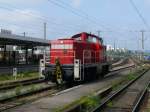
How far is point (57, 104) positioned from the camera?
14.5 meters

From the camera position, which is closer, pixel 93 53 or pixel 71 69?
pixel 71 69

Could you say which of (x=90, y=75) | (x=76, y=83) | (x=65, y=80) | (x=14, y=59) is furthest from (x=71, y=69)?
(x=14, y=59)

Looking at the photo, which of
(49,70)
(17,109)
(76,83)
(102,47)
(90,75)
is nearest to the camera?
(17,109)

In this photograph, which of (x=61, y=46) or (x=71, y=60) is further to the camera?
(x=61, y=46)

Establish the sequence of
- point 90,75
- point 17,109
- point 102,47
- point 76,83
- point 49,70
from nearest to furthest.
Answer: point 17,109, point 49,70, point 76,83, point 90,75, point 102,47

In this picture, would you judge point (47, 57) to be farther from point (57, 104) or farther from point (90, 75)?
point (57, 104)

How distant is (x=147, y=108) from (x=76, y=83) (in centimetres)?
971

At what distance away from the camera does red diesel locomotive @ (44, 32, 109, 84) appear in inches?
867

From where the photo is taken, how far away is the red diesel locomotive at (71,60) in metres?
22.0

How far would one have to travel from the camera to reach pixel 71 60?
22891 mm

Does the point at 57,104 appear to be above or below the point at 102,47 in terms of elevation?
below

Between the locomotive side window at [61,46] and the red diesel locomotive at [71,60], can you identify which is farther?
the locomotive side window at [61,46]

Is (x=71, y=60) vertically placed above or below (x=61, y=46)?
below

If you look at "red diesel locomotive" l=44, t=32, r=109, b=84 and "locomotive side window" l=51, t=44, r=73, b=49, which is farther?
"locomotive side window" l=51, t=44, r=73, b=49
